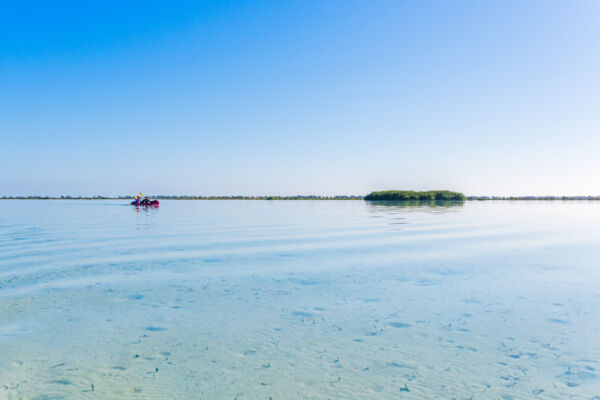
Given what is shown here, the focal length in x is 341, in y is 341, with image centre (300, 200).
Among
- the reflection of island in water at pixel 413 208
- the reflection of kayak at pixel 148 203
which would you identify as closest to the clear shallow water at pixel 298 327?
the reflection of island in water at pixel 413 208

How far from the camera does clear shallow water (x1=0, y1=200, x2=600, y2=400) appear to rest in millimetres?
3998

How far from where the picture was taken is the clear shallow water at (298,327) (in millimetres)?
3998

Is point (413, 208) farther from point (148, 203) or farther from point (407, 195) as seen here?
point (407, 195)

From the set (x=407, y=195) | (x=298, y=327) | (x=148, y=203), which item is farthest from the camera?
(x=407, y=195)

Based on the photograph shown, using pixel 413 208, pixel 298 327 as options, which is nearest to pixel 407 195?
pixel 413 208

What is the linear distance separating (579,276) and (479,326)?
19.5 ft

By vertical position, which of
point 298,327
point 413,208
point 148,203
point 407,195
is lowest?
point 298,327

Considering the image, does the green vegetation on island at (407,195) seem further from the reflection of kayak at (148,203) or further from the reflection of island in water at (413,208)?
the reflection of kayak at (148,203)

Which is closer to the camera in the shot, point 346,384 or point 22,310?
point 346,384

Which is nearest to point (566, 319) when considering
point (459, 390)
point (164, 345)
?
point (459, 390)

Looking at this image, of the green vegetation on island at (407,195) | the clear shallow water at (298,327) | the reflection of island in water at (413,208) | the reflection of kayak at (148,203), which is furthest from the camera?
the green vegetation on island at (407,195)

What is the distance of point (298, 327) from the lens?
573 centimetres

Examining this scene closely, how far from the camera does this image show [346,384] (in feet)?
13.1

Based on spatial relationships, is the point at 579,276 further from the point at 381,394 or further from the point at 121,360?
the point at 121,360
